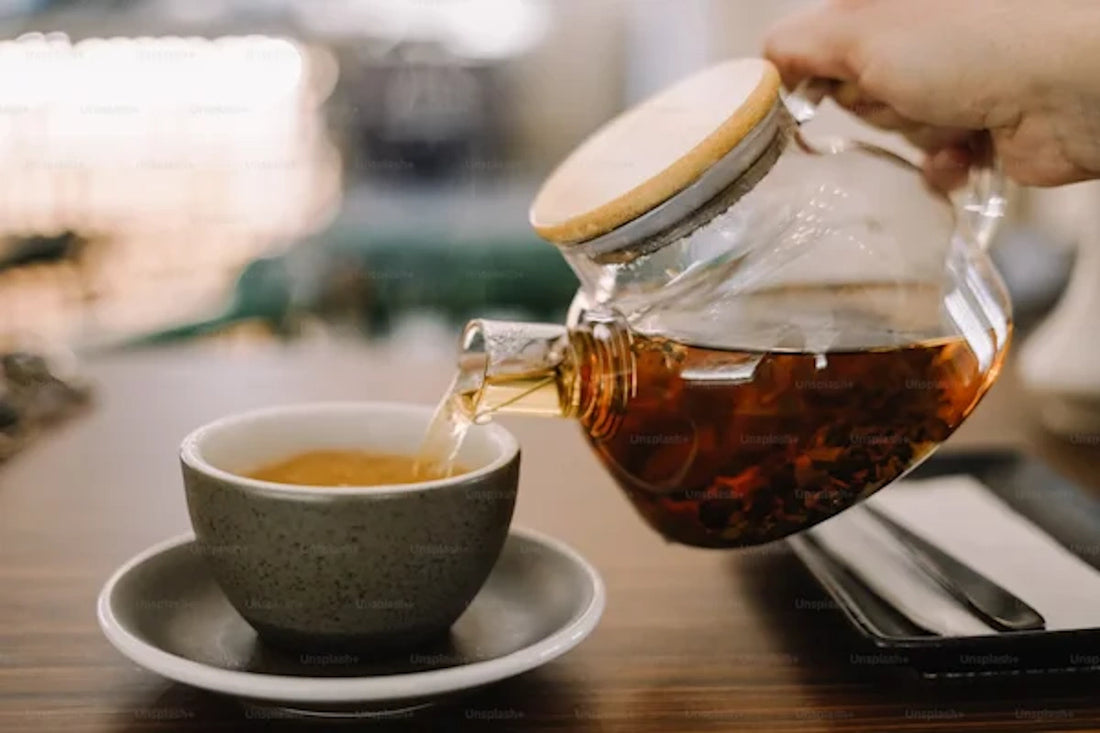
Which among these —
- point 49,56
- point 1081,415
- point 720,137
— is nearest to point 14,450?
point 720,137

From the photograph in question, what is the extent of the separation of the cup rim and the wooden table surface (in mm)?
96

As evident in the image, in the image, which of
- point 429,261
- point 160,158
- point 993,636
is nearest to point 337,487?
point 993,636

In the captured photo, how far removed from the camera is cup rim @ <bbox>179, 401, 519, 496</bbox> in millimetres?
546

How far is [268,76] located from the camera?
10.3 ft

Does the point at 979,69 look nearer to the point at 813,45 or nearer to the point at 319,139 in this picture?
the point at 813,45

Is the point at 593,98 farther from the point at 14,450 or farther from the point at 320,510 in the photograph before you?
the point at 320,510

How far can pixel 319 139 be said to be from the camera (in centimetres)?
313

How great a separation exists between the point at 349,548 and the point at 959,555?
367mm

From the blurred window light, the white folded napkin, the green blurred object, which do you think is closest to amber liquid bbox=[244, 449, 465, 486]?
the white folded napkin

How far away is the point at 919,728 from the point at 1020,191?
7.28 feet

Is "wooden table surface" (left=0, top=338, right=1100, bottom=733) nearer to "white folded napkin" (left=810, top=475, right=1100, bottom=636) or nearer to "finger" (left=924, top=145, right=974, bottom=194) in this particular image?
"white folded napkin" (left=810, top=475, right=1100, bottom=636)

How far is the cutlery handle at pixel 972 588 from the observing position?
61 centimetres

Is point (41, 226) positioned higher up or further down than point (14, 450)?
further down

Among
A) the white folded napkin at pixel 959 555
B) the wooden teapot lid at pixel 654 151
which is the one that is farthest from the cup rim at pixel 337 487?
the white folded napkin at pixel 959 555
